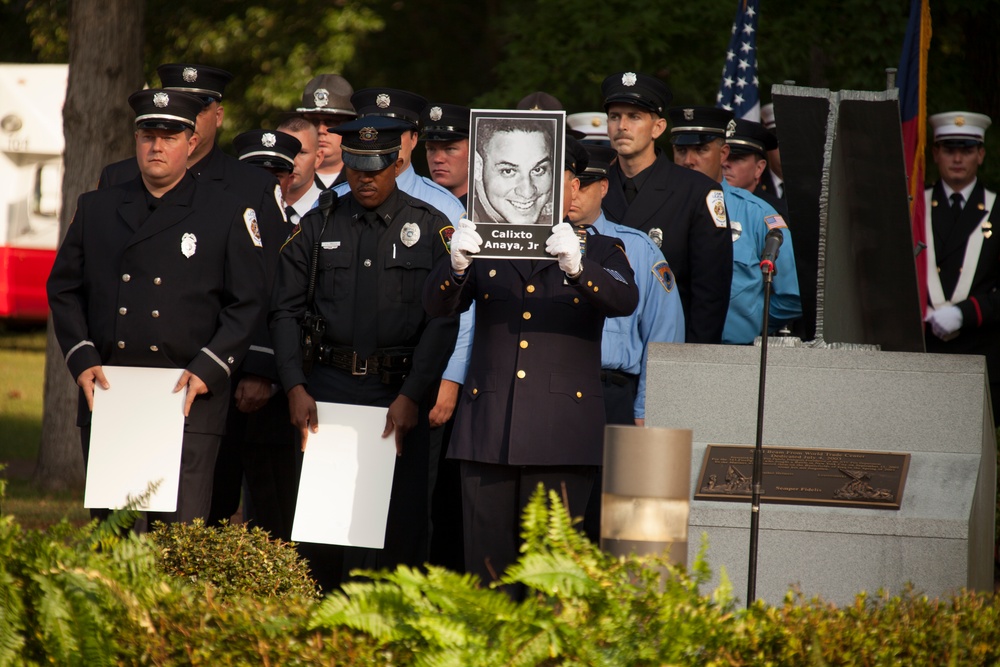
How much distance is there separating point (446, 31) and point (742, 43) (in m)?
9.36

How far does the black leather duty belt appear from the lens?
21.9ft

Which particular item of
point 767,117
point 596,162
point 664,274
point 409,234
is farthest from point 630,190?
point 767,117

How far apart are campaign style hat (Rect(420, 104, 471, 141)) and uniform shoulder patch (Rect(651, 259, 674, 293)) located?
185cm

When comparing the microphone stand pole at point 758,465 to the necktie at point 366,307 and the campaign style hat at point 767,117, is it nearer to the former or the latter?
the necktie at point 366,307

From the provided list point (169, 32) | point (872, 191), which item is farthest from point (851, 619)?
point (169, 32)

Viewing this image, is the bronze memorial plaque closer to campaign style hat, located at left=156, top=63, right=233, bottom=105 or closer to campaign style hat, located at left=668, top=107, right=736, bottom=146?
campaign style hat, located at left=668, top=107, right=736, bottom=146

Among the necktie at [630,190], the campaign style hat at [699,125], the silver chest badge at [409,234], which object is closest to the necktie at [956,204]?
the campaign style hat at [699,125]

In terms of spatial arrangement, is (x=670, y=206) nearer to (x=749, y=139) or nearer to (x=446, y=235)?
(x=446, y=235)

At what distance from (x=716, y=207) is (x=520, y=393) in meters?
2.22

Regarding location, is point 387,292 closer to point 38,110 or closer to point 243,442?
point 243,442

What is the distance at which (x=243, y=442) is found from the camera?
7.64m

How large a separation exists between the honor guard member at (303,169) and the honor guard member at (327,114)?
0.04 metres

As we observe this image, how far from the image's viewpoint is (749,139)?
959 cm

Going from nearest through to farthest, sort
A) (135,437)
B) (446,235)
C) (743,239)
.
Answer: (135,437) < (446,235) < (743,239)
